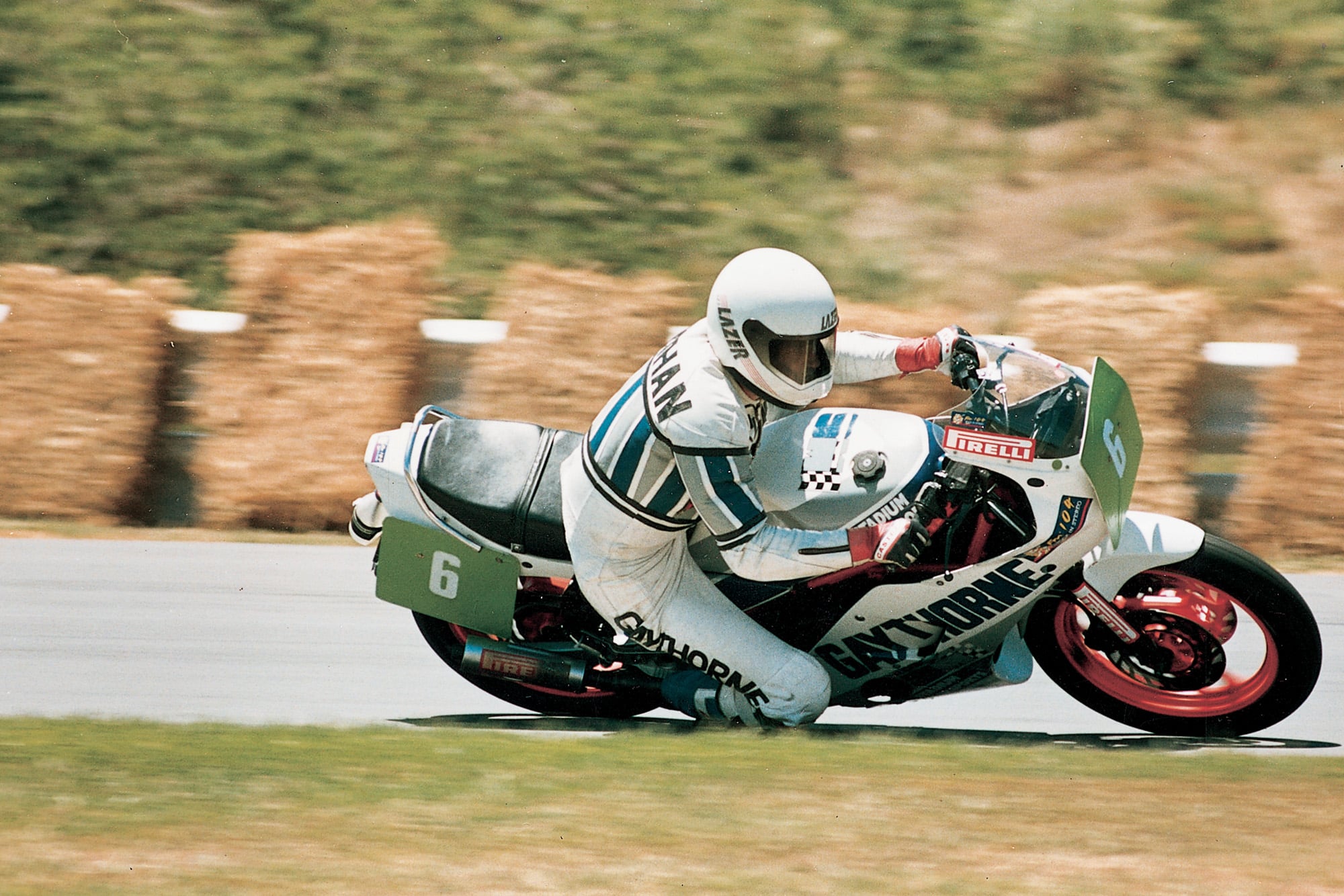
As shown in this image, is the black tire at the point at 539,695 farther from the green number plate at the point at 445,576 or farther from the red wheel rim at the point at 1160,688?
the red wheel rim at the point at 1160,688

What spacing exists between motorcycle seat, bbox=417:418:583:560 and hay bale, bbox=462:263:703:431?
2974 millimetres

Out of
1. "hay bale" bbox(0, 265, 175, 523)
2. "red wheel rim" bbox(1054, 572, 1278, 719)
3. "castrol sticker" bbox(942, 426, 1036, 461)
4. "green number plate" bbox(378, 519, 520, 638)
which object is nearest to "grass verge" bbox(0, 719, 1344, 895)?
"red wheel rim" bbox(1054, 572, 1278, 719)

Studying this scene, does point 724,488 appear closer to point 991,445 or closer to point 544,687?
point 991,445

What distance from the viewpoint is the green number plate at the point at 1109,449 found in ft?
15.6

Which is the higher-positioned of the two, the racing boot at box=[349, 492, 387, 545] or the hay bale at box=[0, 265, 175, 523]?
the racing boot at box=[349, 492, 387, 545]

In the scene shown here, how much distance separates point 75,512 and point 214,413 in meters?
0.87

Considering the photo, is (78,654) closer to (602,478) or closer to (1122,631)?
(602,478)


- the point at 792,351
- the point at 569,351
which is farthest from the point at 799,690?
the point at 569,351

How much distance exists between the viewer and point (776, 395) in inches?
187

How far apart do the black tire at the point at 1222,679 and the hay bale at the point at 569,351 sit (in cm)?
366

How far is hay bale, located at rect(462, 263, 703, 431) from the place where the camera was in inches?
334

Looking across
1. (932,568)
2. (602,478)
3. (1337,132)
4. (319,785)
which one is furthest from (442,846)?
(1337,132)

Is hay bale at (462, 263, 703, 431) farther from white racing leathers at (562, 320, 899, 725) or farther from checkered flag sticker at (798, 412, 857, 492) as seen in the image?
checkered flag sticker at (798, 412, 857, 492)

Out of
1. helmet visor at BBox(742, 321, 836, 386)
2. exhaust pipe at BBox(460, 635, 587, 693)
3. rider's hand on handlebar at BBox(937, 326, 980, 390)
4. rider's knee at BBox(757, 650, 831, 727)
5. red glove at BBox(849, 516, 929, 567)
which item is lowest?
exhaust pipe at BBox(460, 635, 587, 693)
